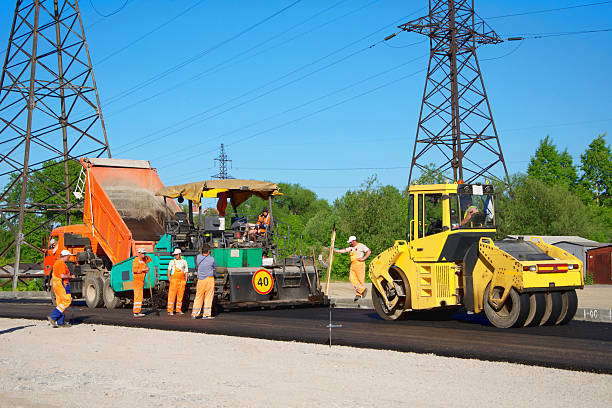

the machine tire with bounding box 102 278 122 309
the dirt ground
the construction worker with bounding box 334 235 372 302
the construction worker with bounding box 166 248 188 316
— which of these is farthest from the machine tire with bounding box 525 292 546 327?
the machine tire with bounding box 102 278 122 309

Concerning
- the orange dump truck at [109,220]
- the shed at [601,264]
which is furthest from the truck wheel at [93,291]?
the shed at [601,264]

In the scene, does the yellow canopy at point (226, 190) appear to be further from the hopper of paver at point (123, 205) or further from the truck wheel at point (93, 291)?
the truck wheel at point (93, 291)

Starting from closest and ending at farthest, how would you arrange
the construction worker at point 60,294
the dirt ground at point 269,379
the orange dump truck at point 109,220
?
1. the dirt ground at point 269,379
2. the construction worker at point 60,294
3. the orange dump truck at point 109,220

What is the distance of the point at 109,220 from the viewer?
69.1ft

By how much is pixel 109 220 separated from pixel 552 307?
42.8ft

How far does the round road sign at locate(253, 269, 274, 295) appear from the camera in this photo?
1806 cm

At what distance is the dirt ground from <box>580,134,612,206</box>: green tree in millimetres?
69449

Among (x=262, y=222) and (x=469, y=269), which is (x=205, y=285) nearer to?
(x=262, y=222)

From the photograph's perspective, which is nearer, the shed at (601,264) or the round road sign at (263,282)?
the round road sign at (263,282)

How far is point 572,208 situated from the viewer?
2116 inches

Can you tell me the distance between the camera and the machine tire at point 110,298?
20.7 m

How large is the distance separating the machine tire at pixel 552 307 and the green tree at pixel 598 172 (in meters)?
65.3

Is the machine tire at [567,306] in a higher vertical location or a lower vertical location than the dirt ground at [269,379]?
higher

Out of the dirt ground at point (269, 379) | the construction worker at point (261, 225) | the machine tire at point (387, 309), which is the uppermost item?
the construction worker at point (261, 225)
